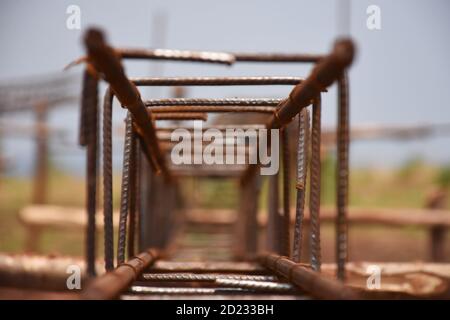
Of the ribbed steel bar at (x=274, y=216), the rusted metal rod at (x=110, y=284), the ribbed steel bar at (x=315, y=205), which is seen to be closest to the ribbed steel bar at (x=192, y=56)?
the ribbed steel bar at (x=315, y=205)

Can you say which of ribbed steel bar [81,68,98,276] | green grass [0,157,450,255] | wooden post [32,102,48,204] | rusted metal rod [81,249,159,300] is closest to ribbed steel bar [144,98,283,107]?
ribbed steel bar [81,68,98,276]

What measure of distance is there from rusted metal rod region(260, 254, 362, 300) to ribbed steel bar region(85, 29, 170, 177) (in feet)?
2.64

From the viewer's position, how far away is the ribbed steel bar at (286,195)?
225 cm

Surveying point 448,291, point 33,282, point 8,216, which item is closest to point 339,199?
point 448,291

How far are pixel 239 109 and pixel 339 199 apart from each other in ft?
3.41

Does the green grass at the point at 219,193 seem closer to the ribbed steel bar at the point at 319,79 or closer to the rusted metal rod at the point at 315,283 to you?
the ribbed steel bar at the point at 319,79

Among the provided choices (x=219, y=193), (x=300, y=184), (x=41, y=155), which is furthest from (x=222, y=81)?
(x=219, y=193)

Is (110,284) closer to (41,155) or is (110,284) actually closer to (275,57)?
Result: (275,57)

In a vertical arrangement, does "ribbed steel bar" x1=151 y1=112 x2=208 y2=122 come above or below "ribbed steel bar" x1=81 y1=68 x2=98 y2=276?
above

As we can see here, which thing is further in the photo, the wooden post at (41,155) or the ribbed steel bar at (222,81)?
the wooden post at (41,155)

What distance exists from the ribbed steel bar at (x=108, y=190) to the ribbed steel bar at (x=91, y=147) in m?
0.25

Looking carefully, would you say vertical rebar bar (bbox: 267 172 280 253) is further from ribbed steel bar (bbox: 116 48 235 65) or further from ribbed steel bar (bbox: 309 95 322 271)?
ribbed steel bar (bbox: 116 48 235 65)

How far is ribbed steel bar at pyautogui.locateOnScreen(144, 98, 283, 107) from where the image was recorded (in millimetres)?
1935

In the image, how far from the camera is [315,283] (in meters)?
1.33
